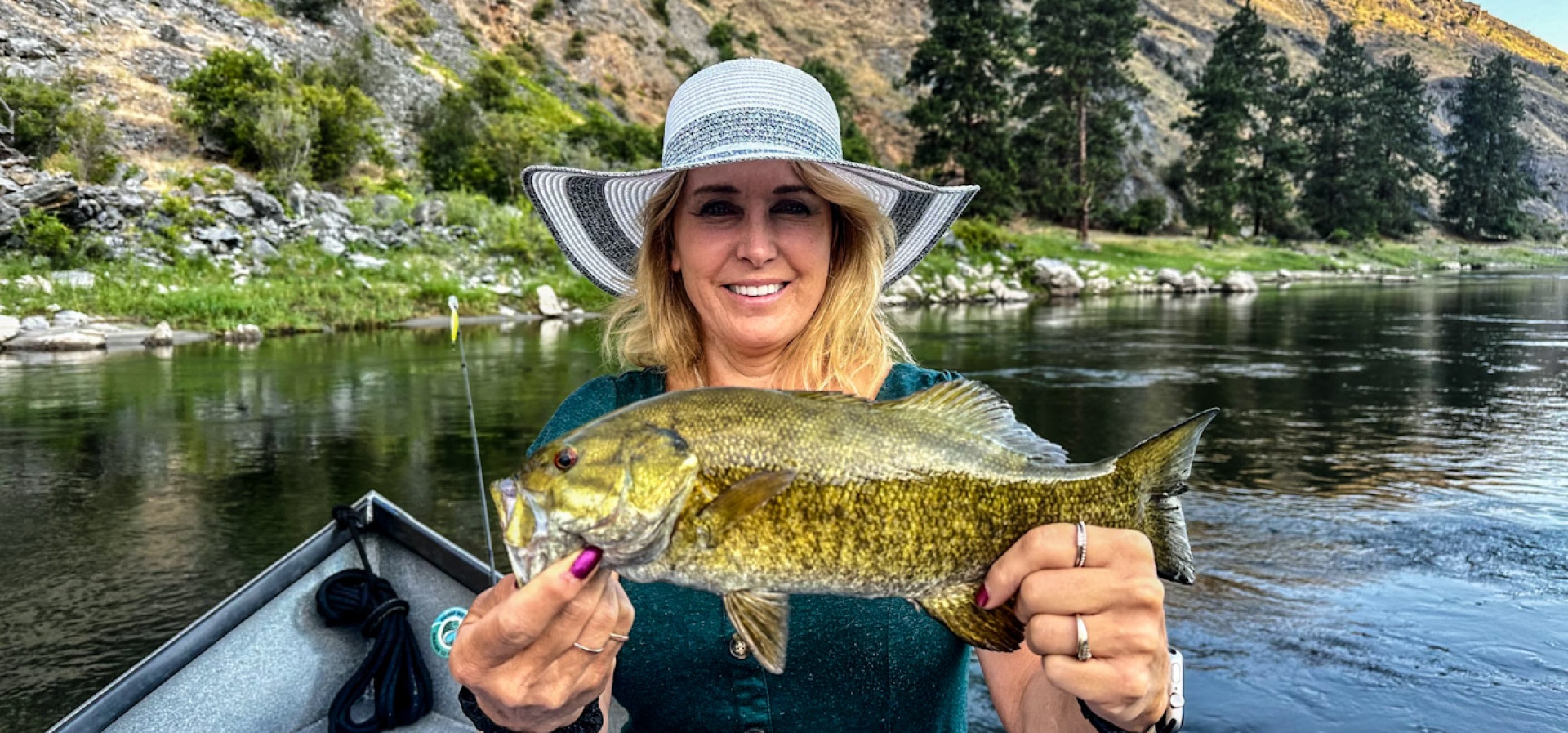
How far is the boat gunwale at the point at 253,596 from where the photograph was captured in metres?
3.73

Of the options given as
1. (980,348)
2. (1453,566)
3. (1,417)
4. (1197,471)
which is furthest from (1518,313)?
(1,417)

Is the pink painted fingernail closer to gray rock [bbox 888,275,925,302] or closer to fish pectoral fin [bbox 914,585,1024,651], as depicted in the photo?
fish pectoral fin [bbox 914,585,1024,651]

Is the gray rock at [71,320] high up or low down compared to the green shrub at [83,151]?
down

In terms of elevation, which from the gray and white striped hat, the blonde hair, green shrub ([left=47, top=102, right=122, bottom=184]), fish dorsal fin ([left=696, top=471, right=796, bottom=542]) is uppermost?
green shrub ([left=47, top=102, right=122, bottom=184])

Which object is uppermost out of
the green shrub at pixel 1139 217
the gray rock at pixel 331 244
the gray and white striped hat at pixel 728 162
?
the green shrub at pixel 1139 217

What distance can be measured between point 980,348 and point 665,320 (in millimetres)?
21512

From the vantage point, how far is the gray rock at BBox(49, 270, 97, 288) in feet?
85.5

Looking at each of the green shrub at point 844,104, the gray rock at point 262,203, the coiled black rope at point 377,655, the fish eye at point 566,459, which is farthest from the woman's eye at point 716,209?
the green shrub at point 844,104

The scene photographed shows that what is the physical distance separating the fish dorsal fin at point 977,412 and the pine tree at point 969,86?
5716 cm

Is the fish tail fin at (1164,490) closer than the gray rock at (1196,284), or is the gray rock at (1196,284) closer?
the fish tail fin at (1164,490)

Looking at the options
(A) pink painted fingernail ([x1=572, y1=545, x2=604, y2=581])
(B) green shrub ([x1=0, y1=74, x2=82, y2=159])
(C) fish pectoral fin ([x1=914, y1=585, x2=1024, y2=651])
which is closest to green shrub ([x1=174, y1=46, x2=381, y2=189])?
(B) green shrub ([x1=0, y1=74, x2=82, y2=159])

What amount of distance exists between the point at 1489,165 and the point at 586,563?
362 feet

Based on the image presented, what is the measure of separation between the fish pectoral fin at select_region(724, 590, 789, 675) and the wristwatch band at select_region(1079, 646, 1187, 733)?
2.38 ft

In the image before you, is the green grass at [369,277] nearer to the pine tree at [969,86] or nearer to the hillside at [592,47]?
the pine tree at [969,86]
